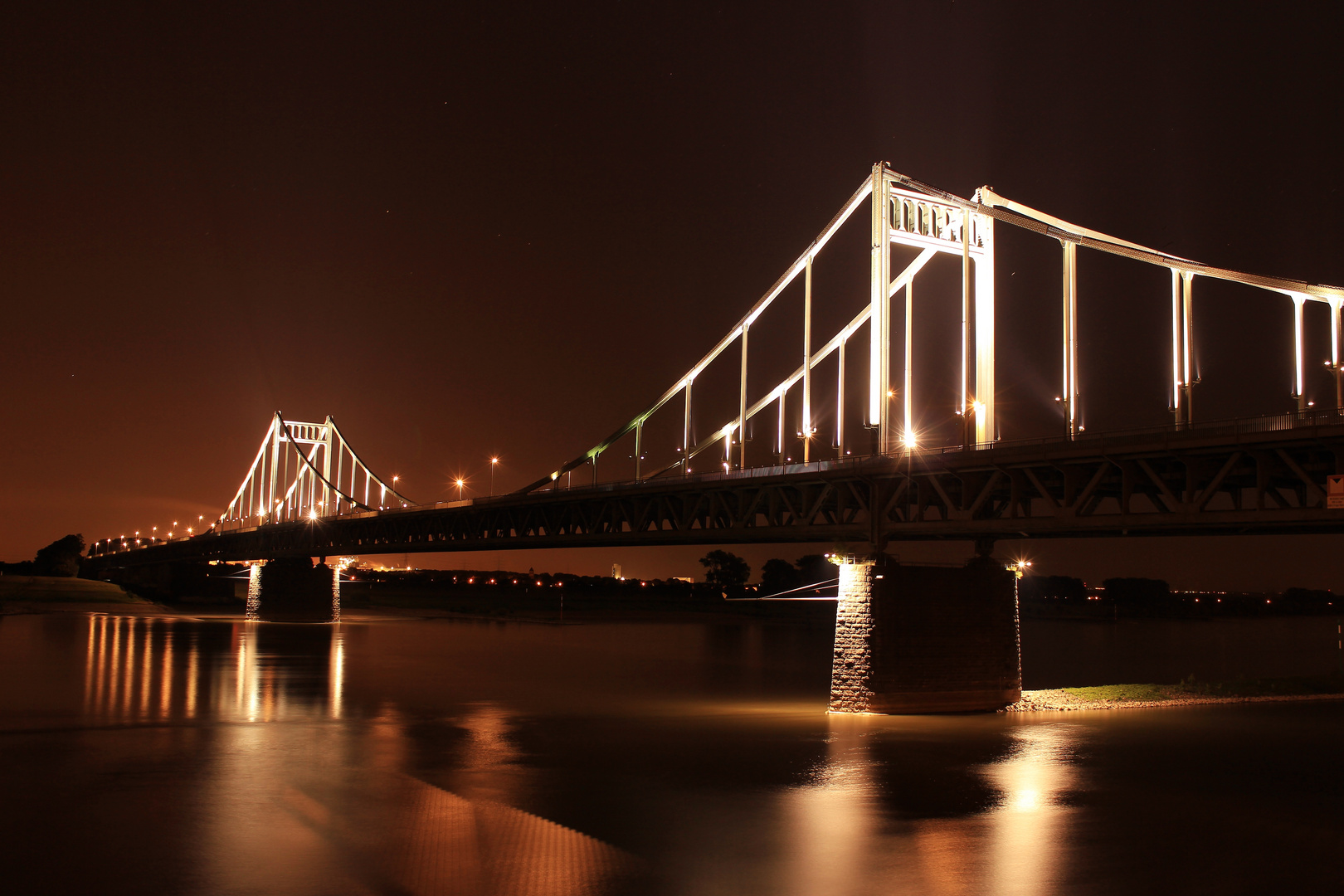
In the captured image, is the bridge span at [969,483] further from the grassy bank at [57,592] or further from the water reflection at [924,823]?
the grassy bank at [57,592]

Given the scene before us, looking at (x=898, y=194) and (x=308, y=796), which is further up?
(x=898, y=194)

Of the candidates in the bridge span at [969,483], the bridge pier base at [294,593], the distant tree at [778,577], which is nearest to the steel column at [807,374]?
the bridge span at [969,483]

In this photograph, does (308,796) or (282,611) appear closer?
(308,796)

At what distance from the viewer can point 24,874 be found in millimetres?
11461

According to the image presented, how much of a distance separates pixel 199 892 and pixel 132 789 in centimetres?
622

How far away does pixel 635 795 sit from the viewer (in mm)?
16422

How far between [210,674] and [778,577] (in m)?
124

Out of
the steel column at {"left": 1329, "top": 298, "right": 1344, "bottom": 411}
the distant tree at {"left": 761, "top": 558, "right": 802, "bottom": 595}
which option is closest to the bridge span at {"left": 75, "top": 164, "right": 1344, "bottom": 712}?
the steel column at {"left": 1329, "top": 298, "right": 1344, "bottom": 411}

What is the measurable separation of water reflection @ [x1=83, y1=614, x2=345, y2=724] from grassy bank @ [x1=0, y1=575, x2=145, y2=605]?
29.3 metres

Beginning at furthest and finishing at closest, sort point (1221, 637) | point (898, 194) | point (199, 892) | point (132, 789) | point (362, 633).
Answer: point (1221, 637), point (362, 633), point (898, 194), point (132, 789), point (199, 892)

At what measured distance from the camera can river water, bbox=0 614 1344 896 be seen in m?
11.9

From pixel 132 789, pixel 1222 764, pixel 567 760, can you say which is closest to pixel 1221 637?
pixel 1222 764

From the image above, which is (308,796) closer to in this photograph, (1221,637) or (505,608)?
(1221,637)

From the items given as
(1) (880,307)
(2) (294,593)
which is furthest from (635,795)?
(2) (294,593)
